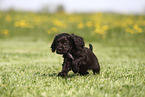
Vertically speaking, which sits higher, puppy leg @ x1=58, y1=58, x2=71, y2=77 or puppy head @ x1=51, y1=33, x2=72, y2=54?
puppy head @ x1=51, y1=33, x2=72, y2=54

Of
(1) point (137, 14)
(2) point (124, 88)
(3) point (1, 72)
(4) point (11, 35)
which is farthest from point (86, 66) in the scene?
(1) point (137, 14)

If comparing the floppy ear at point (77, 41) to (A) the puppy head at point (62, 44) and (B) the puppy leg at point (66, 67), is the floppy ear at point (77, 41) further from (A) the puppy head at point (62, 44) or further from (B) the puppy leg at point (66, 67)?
(B) the puppy leg at point (66, 67)

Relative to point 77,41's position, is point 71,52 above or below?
below

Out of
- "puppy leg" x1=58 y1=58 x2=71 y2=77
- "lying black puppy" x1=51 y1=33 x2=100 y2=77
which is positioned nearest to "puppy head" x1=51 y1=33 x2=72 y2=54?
"lying black puppy" x1=51 y1=33 x2=100 y2=77

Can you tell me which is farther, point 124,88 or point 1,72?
point 1,72

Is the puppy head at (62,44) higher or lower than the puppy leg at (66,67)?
higher

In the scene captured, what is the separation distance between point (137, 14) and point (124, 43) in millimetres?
7905

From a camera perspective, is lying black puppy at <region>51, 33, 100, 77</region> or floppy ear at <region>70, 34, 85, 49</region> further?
floppy ear at <region>70, 34, 85, 49</region>

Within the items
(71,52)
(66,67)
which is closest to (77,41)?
(71,52)

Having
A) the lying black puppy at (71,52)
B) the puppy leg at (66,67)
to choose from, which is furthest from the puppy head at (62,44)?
the puppy leg at (66,67)

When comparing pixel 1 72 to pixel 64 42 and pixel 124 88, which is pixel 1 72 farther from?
pixel 124 88

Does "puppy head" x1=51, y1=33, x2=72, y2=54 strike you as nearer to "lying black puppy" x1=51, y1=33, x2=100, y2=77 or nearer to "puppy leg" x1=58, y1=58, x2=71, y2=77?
"lying black puppy" x1=51, y1=33, x2=100, y2=77

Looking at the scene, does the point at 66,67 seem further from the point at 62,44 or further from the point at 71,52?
the point at 62,44

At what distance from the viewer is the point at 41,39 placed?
12.2 m
